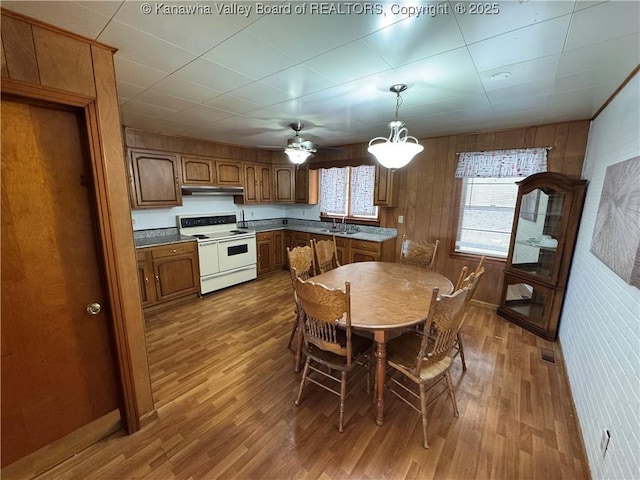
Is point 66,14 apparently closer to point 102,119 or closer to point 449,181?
point 102,119

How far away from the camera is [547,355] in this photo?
8.42 feet

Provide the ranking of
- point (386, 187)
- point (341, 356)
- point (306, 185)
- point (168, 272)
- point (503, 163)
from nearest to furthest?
point (341, 356)
point (503, 163)
point (168, 272)
point (386, 187)
point (306, 185)

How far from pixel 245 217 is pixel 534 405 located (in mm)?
4741

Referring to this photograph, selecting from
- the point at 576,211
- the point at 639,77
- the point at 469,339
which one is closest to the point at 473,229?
the point at 576,211

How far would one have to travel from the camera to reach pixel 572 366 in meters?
2.16

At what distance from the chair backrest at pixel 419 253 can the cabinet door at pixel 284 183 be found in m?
2.79

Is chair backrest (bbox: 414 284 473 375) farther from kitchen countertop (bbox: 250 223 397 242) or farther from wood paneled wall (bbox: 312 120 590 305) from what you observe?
kitchen countertop (bbox: 250 223 397 242)

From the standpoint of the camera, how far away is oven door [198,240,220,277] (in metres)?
3.85

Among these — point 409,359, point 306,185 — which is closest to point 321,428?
point 409,359

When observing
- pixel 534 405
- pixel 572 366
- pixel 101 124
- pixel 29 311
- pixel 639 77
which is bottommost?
pixel 534 405

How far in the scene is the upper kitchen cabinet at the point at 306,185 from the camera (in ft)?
16.7

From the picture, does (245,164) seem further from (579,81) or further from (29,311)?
(579,81)

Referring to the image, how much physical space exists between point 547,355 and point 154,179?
16.4 feet

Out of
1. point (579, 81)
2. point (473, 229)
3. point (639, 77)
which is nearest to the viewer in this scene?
point (639, 77)
